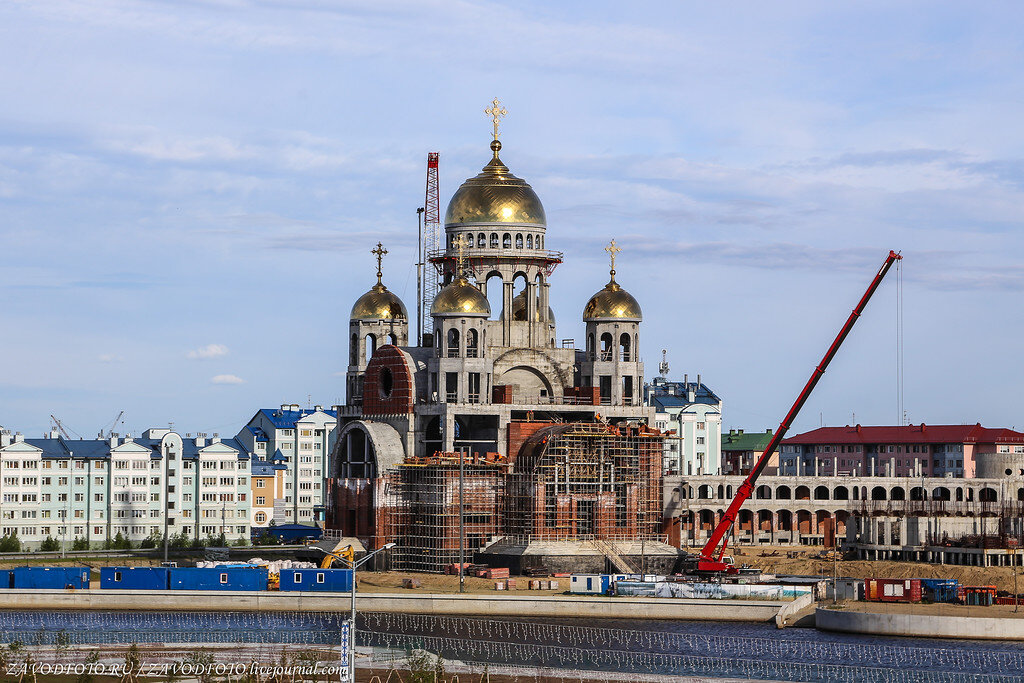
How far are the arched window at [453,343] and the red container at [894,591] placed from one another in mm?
35859

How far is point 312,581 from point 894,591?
36.3 meters

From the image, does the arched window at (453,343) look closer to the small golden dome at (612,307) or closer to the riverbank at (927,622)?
the small golden dome at (612,307)

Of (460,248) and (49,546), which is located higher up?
(460,248)

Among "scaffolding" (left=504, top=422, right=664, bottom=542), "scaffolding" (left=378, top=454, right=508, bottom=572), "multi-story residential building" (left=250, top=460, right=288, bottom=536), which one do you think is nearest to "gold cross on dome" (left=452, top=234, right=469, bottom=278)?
"scaffolding" (left=504, top=422, right=664, bottom=542)

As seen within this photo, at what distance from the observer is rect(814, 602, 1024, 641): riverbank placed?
363 ft

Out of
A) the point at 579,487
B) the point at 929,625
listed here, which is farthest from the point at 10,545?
the point at 929,625

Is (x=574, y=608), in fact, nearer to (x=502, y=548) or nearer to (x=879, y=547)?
(x=502, y=548)

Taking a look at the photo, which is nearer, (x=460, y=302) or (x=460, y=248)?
(x=460, y=302)

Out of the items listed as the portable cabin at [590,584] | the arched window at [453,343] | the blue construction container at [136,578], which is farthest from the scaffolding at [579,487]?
the blue construction container at [136,578]

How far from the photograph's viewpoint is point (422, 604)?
12506cm

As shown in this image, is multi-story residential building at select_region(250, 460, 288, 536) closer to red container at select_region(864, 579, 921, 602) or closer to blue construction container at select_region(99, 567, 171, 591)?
blue construction container at select_region(99, 567, 171, 591)

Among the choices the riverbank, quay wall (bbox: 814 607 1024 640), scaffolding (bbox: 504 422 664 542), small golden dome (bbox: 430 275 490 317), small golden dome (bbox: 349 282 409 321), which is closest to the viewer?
quay wall (bbox: 814 607 1024 640)

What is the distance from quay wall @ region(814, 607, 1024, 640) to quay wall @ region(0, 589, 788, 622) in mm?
7820

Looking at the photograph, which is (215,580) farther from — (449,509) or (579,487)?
(579,487)
